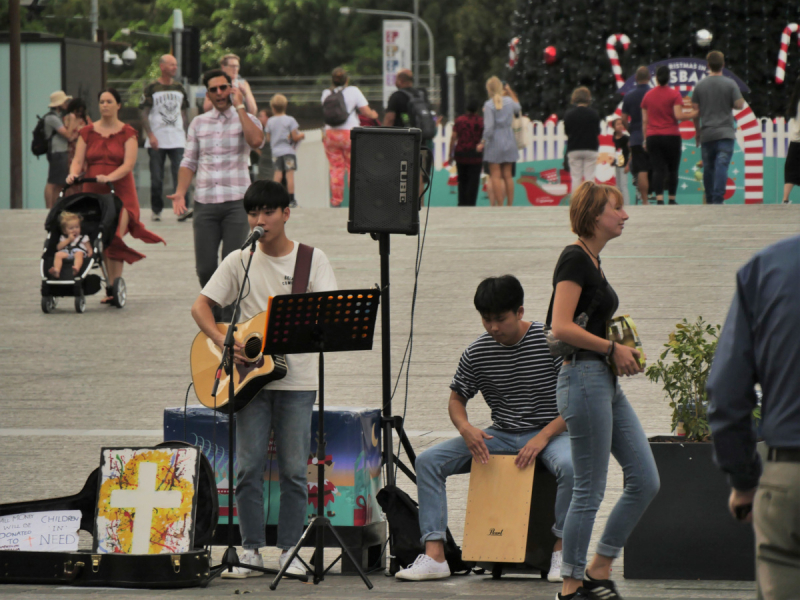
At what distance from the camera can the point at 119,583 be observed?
539cm

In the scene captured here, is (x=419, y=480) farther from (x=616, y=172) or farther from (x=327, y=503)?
(x=616, y=172)

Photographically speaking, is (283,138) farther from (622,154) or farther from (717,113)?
(717,113)

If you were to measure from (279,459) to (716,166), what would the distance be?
13.1m

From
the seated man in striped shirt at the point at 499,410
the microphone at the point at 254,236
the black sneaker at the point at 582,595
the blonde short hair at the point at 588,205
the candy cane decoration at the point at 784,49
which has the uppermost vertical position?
the candy cane decoration at the point at 784,49

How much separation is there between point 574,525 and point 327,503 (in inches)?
51.2

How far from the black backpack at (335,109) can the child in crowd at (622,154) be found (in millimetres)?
4435

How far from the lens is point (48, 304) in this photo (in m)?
12.2

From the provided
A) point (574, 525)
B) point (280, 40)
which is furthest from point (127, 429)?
point (280, 40)

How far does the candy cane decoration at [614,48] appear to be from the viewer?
935 inches

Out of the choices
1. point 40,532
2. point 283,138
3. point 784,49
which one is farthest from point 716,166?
point 40,532

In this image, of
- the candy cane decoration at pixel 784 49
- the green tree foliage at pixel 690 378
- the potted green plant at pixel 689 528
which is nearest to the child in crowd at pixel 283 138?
the candy cane decoration at pixel 784 49

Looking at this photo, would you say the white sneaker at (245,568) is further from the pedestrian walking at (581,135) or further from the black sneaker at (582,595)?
the pedestrian walking at (581,135)

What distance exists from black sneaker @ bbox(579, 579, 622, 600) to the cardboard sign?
86.9 inches

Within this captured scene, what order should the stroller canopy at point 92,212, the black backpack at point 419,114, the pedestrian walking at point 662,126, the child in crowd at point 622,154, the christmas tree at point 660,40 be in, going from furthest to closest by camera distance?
the christmas tree at point 660,40 < the child in crowd at point 622,154 < the black backpack at point 419,114 < the pedestrian walking at point 662,126 < the stroller canopy at point 92,212
